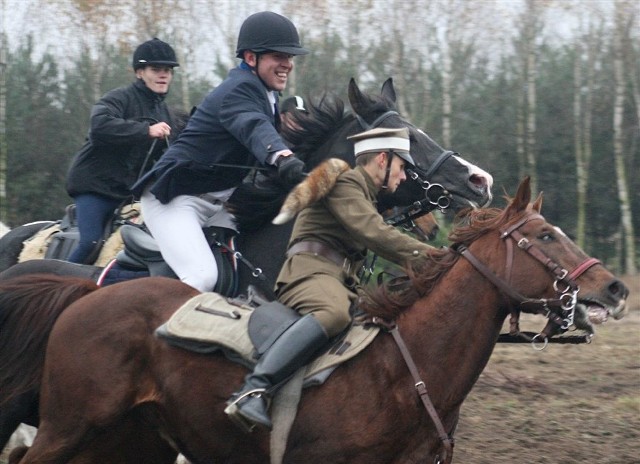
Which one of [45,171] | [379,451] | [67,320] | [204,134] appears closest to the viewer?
[379,451]

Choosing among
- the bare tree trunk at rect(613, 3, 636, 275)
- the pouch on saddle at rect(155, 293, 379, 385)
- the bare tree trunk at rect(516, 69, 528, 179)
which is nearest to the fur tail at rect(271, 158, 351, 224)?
the pouch on saddle at rect(155, 293, 379, 385)

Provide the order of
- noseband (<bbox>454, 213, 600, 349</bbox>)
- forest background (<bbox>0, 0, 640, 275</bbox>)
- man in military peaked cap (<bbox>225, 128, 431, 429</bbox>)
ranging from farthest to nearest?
forest background (<bbox>0, 0, 640, 275</bbox>)
man in military peaked cap (<bbox>225, 128, 431, 429</bbox>)
noseband (<bbox>454, 213, 600, 349</bbox>)

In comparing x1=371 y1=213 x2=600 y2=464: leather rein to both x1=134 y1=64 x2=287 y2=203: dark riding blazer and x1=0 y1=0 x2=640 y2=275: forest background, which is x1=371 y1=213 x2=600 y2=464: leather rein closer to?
x1=134 y1=64 x2=287 y2=203: dark riding blazer

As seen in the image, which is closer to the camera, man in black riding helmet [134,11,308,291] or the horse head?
man in black riding helmet [134,11,308,291]

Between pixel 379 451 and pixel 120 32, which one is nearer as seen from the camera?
pixel 379 451

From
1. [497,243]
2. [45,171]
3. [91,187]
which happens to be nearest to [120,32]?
[45,171]

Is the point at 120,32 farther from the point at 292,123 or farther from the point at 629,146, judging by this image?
the point at 292,123

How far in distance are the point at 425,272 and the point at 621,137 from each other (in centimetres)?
1954

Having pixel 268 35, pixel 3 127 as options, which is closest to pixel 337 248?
pixel 268 35

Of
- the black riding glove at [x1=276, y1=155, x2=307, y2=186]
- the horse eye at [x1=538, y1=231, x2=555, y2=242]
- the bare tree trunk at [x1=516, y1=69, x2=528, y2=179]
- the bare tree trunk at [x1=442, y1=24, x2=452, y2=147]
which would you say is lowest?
the bare tree trunk at [x1=516, y1=69, x2=528, y2=179]

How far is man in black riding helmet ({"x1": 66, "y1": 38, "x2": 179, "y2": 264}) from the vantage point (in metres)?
7.59

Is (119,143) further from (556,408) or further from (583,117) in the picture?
(583,117)

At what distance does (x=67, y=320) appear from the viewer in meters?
5.54

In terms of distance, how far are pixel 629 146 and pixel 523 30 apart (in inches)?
146
